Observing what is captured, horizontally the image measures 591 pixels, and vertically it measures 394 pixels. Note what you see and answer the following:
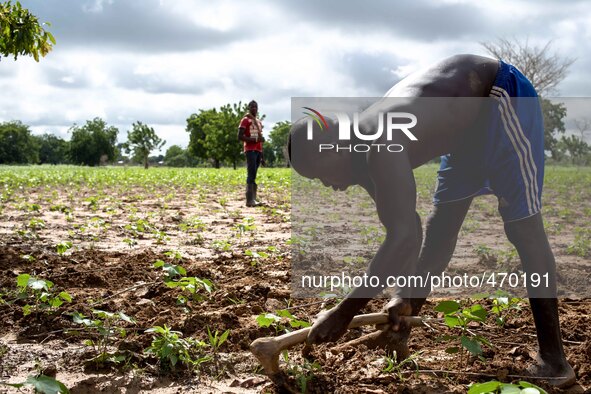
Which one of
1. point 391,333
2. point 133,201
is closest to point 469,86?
point 391,333

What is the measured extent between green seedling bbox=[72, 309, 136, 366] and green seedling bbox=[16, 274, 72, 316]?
0.22 meters

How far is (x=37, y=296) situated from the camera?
372 centimetres

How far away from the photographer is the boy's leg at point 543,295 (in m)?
2.62

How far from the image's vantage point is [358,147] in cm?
245

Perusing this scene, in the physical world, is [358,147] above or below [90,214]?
above

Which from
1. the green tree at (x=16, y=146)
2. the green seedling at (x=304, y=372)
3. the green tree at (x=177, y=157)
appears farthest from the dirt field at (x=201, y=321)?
the green tree at (x=177, y=157)

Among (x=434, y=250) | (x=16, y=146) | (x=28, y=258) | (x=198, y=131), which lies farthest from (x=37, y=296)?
(x=16, y=146)

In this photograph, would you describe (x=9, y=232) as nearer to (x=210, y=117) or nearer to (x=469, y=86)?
(x=469, y=86)

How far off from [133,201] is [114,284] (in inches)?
280

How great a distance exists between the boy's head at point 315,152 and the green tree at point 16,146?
9106cm

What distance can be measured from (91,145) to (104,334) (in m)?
98.3

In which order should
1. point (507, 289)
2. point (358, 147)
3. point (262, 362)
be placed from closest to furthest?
point (358, 147), point (262, 362), point (507, 289)

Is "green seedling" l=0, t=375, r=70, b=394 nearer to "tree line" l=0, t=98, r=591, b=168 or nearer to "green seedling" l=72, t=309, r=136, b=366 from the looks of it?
"green seedling" l=72, t=309, r=136, b=366

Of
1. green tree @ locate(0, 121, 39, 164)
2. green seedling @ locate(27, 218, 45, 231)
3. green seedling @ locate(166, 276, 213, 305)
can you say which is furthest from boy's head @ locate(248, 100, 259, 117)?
green tree @ locate(0, 121, 39, 164)
